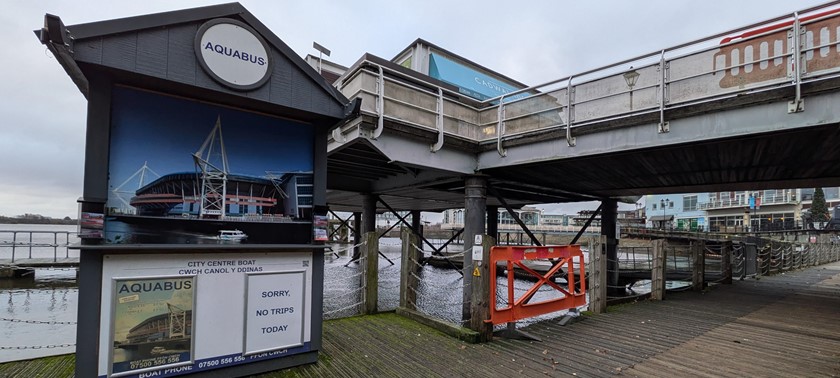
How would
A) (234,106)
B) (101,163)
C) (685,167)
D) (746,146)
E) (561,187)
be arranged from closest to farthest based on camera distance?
(101,163)
(234,106)
(746,146)
(685,167)
(561,187)

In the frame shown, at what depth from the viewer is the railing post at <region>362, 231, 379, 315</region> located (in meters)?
7.01

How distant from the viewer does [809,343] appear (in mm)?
5867

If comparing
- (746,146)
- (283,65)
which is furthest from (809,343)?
(283,65)

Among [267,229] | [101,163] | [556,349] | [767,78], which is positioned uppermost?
[767,78]

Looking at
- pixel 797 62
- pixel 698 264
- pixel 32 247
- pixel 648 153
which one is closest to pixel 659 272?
pixel 698 264

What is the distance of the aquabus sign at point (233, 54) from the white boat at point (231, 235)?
1.51 meters

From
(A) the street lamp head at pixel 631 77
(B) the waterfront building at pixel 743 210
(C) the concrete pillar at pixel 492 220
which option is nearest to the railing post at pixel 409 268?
(A) the street lamp head at pixel 631 77

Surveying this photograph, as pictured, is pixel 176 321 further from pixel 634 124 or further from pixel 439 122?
pixel 634 124

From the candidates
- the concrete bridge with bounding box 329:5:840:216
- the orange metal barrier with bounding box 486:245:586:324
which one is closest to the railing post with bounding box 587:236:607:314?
the orange metal barrier with bounding box 486:245:586:324

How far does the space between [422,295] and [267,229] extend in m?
9.40

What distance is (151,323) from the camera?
12.5 feet

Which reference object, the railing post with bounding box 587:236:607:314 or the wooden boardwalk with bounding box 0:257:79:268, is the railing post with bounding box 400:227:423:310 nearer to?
the railing post with bounding box 587:236:607:314

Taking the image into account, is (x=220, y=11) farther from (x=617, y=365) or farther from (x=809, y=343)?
(x=809, y=343)

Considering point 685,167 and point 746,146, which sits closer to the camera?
point 746,146
